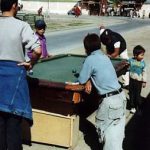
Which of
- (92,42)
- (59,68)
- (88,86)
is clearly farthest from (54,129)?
(92,42)

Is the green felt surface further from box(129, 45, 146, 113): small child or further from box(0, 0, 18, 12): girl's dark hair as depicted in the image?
box(0, 0, 18, 12): girl's dark hair

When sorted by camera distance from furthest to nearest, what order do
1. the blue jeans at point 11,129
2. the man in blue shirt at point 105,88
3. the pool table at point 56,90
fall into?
the pool table at point 56,90
the man in blue shirt at point 105,88
the blue jeans at point 11,129

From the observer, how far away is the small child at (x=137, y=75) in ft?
26.2

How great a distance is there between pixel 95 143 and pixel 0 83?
2.35 meters

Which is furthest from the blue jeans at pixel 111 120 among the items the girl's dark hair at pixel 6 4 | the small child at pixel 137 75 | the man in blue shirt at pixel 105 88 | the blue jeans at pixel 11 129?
the small child at pixel 137 75

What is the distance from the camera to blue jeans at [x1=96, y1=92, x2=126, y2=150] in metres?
5.12

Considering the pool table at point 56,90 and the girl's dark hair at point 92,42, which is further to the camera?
the pool table at point 56,90

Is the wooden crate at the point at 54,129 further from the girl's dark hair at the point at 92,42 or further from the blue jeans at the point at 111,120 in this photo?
the girl's dark hair at the point at 92,42

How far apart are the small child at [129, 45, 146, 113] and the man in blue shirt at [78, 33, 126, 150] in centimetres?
286

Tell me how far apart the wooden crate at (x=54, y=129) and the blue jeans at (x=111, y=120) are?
881mm

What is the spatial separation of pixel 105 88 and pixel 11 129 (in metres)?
1.24

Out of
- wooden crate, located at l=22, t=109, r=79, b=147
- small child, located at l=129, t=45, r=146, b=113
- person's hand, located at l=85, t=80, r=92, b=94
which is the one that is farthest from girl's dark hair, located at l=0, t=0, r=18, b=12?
small child, located at l=129, t=45, r=146, b=113

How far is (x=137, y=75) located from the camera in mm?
8023

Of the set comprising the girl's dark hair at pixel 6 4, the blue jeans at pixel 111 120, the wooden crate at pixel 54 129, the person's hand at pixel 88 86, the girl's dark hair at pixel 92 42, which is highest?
the girl's dark hair at pixel 6 4
